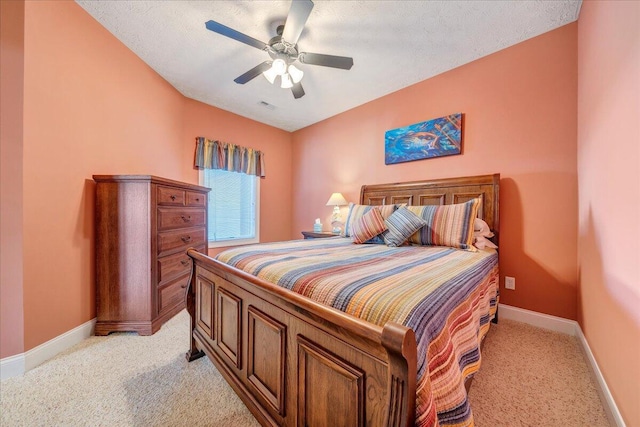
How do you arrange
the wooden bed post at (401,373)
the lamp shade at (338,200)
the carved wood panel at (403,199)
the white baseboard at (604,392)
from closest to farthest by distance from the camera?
the wooden bed post at (401,373)
the white baseboard at (604,392)
the carved wood panel at (403,199)
the lamp shade at (338,200)

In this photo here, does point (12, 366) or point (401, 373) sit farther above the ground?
point (401, 373)

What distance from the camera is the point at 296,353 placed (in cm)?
96

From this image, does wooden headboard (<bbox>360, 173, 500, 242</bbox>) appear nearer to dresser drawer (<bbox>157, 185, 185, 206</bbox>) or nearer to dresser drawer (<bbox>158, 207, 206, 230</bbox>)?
dresser drawer (<bbox>158, 207, 206, 230</bbox>)

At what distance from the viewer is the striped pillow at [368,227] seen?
7.84 feet

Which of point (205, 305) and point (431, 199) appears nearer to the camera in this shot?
point (205, 305)

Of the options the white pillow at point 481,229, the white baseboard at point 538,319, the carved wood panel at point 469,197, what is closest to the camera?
the white baseboard at point 538,319

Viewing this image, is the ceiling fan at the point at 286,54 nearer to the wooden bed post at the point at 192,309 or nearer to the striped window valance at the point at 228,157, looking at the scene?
the striped window valance at the point at 228,157

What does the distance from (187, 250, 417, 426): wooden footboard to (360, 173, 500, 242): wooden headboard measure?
7.68 feet

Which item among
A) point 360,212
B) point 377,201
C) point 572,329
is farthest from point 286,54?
point 572,329

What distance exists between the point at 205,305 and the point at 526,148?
3089 mm

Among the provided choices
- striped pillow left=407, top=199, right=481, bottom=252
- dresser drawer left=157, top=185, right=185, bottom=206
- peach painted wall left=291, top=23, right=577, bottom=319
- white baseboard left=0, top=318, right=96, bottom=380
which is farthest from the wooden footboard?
peach painted wall left=291, top=23, right=577, bottom=319

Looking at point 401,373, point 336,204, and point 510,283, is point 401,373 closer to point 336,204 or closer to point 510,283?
point 510,283

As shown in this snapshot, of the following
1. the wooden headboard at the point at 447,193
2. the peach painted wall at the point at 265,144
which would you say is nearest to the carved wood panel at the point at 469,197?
the wooden headboard at the point at 447,193

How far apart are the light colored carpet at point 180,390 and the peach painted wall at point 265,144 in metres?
2.14
